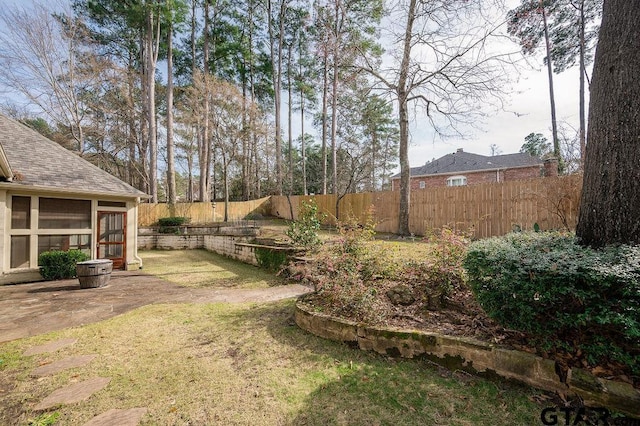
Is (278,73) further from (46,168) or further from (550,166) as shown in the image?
(550,166)

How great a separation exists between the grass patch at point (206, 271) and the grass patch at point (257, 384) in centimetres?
278

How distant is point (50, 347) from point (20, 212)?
5.71 m

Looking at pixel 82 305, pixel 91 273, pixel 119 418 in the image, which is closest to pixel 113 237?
pixel 91 273

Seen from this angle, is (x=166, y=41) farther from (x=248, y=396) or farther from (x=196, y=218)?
(x=248, y=396)

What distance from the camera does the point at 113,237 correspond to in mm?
8383

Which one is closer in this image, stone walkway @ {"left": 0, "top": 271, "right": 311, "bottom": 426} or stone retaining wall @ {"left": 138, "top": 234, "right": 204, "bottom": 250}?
stone walkway @ {"left": 0, "top": 271, "right": 311, "bottom": 426}

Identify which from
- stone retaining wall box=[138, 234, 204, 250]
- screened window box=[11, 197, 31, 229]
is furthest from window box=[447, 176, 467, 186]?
screened window box=[11, 197, 31, 229]

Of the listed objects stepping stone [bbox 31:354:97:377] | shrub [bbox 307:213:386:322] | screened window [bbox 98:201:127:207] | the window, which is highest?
the window

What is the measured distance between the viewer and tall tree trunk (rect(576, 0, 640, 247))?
7.80ft

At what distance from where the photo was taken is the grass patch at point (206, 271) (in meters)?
6.39

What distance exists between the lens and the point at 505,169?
18312mm

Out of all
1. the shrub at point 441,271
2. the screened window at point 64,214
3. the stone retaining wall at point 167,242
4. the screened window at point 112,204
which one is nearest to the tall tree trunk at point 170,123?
the stone retaining wall at point 167,242

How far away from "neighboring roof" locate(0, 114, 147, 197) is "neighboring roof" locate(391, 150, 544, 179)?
58.1ft

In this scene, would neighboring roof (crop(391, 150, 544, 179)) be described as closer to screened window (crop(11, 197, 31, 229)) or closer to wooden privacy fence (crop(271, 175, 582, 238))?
wooden privacy fence (crop(271, 175, 582, 238))
